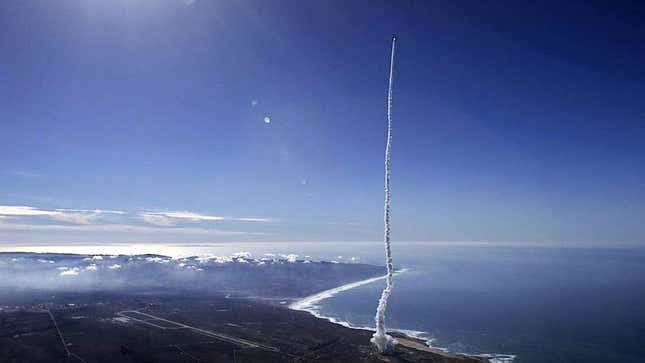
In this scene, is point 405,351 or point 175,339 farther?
point 175,339

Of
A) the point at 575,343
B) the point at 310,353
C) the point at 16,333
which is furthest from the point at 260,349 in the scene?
the point at 575,343

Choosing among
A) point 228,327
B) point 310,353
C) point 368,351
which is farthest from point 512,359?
point 228,327

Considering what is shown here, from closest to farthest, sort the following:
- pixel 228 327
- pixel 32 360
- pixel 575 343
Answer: pixel 32 360
pixel 575 343
pixel 228 327

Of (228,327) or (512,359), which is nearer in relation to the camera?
(512,359)

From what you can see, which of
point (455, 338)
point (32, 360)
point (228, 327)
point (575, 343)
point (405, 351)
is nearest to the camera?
point (32, 360)

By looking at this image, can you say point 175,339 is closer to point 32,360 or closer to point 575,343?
point 32,360

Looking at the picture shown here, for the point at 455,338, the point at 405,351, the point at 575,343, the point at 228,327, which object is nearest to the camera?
the point at 405,351

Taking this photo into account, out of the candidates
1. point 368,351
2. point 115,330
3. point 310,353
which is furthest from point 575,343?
point 115,330

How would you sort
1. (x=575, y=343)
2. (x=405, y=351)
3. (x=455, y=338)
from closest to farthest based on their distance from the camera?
1. (x=405, y=351)
2. (x=575, y=343)
3. (x=455, y=338)

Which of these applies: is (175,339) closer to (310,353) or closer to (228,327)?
Answer: (228,327)
